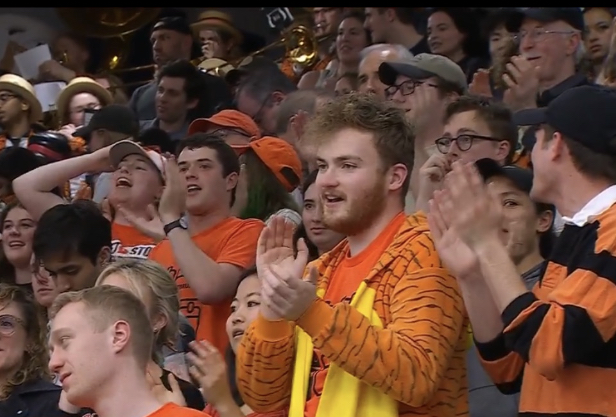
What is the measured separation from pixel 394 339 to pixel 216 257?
2234 mm

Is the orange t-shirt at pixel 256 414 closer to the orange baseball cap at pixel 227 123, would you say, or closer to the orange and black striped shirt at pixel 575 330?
the orange and black striped shirt at pixel 575 330

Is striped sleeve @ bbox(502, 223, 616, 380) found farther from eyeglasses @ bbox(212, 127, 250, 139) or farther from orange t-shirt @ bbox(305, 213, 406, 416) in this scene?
eyeglasses @ bbox(212, 127, 250, 139)

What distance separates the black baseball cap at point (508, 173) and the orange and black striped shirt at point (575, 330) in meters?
1.16

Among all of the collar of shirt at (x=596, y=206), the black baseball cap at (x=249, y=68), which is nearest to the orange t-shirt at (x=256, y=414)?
the collar of shirt at (x=596, y=206)

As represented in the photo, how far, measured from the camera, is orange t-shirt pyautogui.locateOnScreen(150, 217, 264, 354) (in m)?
6.03

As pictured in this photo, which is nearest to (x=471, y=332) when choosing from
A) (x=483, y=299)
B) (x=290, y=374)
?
(x=483, y=299)

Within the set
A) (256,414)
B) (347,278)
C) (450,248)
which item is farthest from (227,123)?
(450,248)

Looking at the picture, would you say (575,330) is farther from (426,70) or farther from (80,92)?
(80,92)

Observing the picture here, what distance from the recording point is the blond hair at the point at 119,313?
430 centimetres

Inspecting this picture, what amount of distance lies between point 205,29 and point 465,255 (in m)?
7.15

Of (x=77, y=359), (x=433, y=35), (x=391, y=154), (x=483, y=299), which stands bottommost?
(x=77, y=359)

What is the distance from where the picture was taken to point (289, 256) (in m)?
4.39

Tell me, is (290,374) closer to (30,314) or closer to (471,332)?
(471,332)

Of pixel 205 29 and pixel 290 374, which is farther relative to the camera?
pixel 205 29
